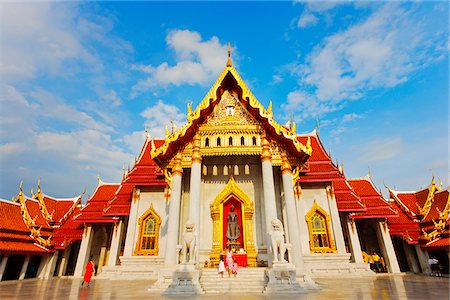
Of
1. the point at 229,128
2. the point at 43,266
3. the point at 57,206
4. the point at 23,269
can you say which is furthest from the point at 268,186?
the point at 57,206

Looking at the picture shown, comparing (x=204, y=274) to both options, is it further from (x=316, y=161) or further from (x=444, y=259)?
(x=444, y=259)

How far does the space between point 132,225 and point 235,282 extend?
7454 millimetres

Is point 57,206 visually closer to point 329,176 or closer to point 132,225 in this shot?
point 132,225

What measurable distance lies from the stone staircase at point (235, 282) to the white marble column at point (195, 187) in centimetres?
109

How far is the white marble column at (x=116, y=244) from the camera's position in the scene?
13859 millimetres

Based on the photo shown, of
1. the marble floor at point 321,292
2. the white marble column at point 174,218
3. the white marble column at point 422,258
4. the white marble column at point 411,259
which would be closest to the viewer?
the marble floor at point 321,292

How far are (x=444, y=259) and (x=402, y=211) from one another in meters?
3.53

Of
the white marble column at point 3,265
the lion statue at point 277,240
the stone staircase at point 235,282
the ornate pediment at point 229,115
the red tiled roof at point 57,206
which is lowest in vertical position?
the stone staircase at point 235,282

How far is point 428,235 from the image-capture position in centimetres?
1499

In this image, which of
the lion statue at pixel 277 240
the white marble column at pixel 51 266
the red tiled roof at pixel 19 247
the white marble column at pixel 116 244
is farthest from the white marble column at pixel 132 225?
the lion statue at pixel 277 240

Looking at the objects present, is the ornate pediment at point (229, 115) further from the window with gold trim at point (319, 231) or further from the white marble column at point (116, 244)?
the white marble column at point (116, 244)

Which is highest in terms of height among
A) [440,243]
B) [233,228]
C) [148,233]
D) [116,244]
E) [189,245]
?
[148,233]

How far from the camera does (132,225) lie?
1338 centimetres

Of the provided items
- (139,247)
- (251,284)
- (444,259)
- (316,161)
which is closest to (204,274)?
(251,284)
